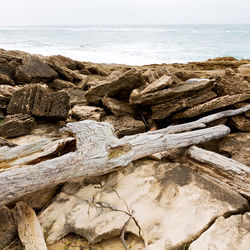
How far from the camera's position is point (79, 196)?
279 centimetres

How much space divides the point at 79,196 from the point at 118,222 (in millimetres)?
724

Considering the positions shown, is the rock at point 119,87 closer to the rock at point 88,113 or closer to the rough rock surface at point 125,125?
the rock at point 88,113

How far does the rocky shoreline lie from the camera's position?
2.21 m

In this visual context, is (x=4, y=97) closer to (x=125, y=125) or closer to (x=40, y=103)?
(x=40, y=103)

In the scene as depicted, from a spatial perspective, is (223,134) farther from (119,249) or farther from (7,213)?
(7,213)

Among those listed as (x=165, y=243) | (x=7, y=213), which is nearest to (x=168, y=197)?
(x=165, y=243)

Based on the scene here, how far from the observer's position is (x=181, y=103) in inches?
186

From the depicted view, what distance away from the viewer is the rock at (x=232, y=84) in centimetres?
465

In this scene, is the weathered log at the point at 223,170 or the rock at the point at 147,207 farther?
the weathered log at the point at 223,170

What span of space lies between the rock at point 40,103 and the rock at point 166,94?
1.74m

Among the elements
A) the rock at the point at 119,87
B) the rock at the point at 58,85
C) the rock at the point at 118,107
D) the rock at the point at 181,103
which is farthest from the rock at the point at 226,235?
the rock at the point at 58,85

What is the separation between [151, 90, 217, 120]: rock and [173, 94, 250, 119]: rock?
0.15 m

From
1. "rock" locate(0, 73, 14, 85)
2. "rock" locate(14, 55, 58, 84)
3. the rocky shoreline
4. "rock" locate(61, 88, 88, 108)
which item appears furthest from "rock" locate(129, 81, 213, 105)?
"rock" locate(0, 73, 14, 85)

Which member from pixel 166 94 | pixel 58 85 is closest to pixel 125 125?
pixel 166 94
